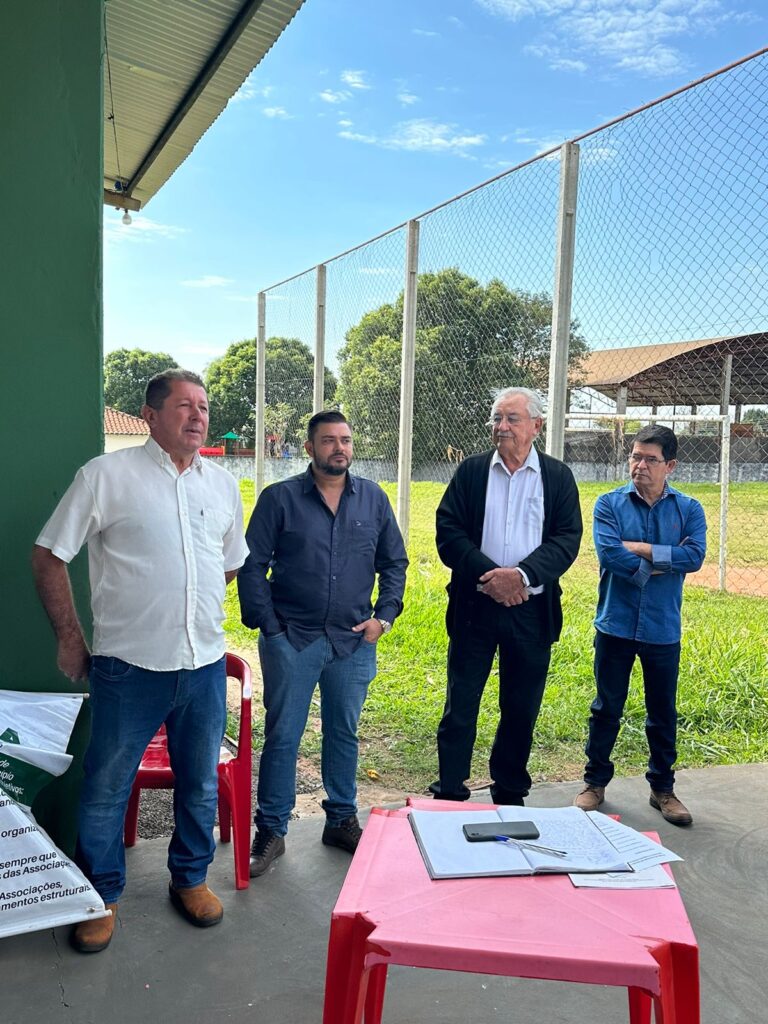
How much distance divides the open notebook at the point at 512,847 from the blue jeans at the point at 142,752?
3.17 feet

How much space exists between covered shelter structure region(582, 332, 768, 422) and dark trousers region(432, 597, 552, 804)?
1739 millimetres

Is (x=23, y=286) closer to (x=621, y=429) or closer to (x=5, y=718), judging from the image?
(x=5, y=718)

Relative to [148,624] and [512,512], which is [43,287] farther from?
[512,512]

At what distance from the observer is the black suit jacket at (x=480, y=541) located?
3.37m

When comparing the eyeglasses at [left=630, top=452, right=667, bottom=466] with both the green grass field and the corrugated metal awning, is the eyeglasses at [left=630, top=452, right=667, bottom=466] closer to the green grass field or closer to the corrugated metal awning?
the green grass field

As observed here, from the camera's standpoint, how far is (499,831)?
194 centimetres

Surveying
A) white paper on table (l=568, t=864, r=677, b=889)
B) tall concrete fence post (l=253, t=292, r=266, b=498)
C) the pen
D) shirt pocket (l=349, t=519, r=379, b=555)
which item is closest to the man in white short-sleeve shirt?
shirt pocket (l=349, t=519, r=379, b=555)

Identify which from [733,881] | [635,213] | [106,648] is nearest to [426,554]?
[635,213]

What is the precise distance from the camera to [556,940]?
154 cm

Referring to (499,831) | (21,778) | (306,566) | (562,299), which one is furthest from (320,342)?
(499,831)

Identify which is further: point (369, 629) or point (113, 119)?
point (113, 119)

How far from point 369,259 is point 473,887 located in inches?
272

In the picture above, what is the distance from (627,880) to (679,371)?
140 inches

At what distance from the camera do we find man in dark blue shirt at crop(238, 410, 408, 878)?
3162 millimetres
